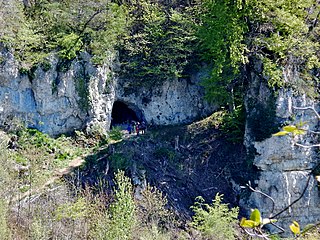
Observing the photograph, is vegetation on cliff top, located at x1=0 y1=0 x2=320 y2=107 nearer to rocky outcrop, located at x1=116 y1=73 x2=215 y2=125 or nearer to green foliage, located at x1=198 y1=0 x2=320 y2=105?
green foliage, located at x1=198 y1=0 x2=320 y2=105

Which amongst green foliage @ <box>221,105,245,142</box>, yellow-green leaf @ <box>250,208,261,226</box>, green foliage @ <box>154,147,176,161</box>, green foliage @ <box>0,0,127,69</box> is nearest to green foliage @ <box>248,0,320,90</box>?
green foliage @ <box>221,105,245,142</box>

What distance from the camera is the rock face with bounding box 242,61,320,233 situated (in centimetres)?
1464

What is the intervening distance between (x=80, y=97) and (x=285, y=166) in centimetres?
917

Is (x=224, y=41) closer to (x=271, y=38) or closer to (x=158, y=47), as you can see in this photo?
(x=271, y=38)

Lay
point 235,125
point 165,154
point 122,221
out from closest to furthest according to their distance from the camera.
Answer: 1. point 122,221
2. point 165,154
3. point 235,125

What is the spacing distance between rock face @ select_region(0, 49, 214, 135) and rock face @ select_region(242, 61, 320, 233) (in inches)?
211

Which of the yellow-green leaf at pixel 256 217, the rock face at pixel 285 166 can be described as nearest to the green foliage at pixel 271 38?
the rock face at pixel 285 166

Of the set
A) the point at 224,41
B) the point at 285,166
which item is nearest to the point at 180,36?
the point at 224,41

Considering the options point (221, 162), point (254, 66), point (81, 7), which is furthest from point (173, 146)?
point (81, 7)

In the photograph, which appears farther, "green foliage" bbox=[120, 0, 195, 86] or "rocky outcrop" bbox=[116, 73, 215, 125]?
"rocky outcrop" bbox=[116, 73, 215, 125]

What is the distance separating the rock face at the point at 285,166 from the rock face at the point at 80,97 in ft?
17.6

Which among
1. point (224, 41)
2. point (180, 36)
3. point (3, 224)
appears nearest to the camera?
point (3, 224)

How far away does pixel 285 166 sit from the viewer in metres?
15.0

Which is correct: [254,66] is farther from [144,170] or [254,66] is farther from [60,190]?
[60,190]
